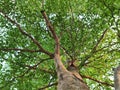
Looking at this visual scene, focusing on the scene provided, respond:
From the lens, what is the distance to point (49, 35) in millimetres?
9258

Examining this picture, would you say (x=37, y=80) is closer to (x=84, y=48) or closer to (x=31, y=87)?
(x=31, y=87)

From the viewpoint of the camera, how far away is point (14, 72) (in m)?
8.97

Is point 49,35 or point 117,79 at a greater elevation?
point 49,35

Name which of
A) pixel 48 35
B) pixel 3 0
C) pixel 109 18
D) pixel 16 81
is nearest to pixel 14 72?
pixel 16 81

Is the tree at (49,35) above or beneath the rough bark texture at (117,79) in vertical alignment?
above

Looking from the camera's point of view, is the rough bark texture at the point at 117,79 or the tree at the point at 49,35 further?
the tree at the point at 49,35

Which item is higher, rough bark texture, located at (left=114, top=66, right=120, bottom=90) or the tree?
the tree

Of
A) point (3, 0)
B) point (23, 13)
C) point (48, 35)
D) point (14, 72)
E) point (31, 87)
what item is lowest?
point (31, 87)

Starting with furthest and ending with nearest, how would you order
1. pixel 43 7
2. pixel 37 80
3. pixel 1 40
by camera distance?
pixel 37 80
pixel 1 40
pixel 43 7

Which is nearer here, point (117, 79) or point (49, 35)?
point (117, 79)

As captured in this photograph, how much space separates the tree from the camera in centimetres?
774

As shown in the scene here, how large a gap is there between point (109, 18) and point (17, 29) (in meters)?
3.55

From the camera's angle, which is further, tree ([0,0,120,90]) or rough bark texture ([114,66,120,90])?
tree ([0,0,120,90])

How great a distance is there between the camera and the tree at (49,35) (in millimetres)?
7738
